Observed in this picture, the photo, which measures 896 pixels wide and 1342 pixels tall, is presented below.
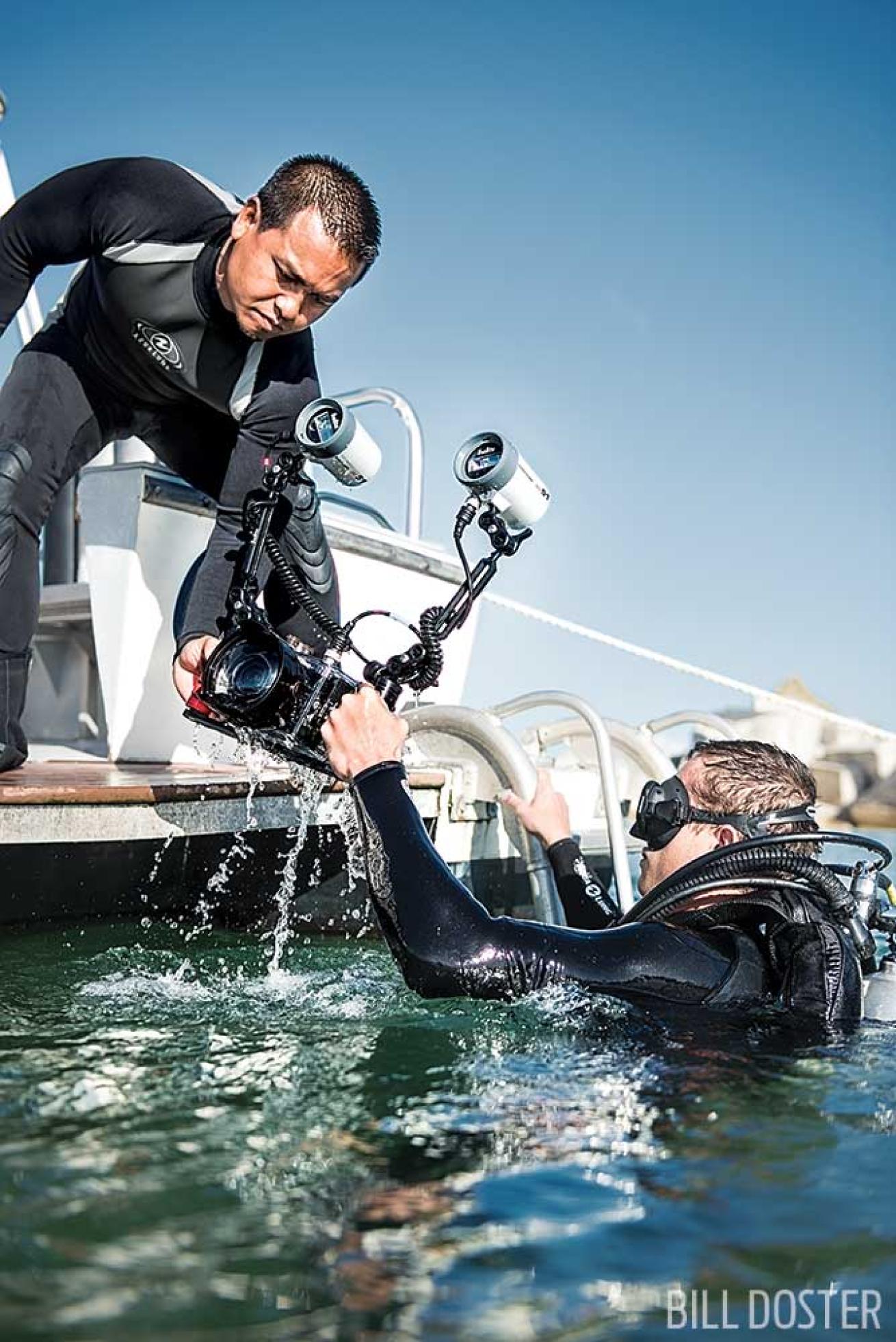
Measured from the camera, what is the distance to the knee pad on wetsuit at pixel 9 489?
12.0 feet

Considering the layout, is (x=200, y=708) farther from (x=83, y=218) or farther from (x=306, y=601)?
(x=83, y=218)

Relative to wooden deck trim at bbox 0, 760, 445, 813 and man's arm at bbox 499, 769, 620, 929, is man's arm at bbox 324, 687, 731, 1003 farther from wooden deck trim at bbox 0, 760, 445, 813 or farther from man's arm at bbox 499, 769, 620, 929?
wooden deck trim at bbox 0, 760, 445, 813

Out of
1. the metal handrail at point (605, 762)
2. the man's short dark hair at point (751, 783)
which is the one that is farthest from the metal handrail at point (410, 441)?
the man's short dark hair at point (751, 783)

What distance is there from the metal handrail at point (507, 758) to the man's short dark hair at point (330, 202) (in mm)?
1878

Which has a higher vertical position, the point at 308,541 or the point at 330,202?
the point at 330,202

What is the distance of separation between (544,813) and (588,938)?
1.53 meters

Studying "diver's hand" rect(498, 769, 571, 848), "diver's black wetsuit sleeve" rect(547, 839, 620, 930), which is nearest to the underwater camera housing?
"diver's black wetsuit sleeve" rect(547, 839, 620, 930)

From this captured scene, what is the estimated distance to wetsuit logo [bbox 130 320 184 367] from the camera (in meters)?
3.64

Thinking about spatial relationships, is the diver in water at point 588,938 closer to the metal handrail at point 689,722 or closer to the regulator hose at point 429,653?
the regulator hose at point 429,653

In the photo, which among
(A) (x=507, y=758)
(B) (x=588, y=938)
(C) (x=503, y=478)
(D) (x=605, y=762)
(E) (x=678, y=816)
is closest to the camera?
(B) (x=588, y=938)

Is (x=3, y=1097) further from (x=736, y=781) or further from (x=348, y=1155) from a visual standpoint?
(x=736, y=781)

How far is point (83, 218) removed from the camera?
3.51m

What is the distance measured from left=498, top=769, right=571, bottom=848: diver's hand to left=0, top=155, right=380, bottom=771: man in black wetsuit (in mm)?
936

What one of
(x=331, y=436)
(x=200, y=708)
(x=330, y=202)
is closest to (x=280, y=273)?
(x=330, y=202)
